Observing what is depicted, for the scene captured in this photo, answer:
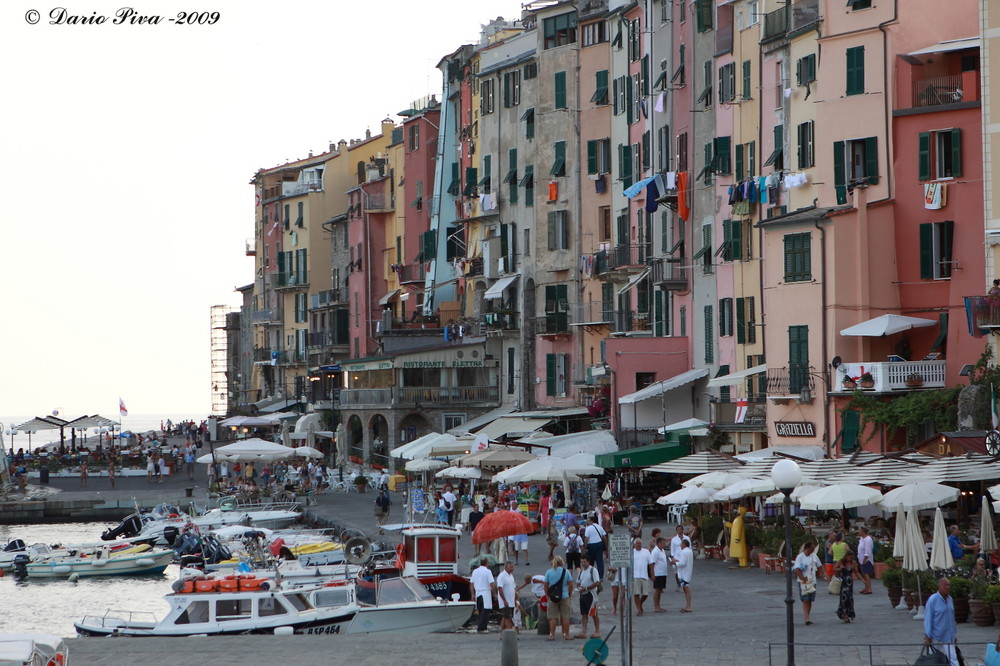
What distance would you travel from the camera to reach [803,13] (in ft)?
163

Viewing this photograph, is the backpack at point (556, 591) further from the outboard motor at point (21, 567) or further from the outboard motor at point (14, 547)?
the outboard motor at point (14, 547)

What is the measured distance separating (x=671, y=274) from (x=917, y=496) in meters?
29.0

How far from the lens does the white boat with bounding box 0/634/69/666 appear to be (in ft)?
67.4

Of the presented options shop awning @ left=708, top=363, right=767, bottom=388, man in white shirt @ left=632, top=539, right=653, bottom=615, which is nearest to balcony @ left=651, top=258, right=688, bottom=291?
shop awning @ left=708, top=363, right=767, bottom=388

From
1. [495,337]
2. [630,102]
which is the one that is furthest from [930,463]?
[495,337]

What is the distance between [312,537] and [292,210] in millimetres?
63314

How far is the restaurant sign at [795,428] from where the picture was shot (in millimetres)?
46906

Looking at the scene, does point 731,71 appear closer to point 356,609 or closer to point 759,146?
point 759,146

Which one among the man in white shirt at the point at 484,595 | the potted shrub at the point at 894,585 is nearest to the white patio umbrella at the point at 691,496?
the man in white shirt at the point at 484,595

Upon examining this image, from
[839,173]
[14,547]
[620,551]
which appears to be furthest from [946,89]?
[14,547]

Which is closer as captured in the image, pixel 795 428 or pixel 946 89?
pixel 946 89

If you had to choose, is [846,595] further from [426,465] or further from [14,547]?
[14,547]

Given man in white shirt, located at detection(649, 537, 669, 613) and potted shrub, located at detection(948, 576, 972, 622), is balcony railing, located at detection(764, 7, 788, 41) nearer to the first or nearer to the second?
man in white shirt, located at detection(649, 537, 669, 613)

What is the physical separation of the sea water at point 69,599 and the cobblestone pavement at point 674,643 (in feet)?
47.2
